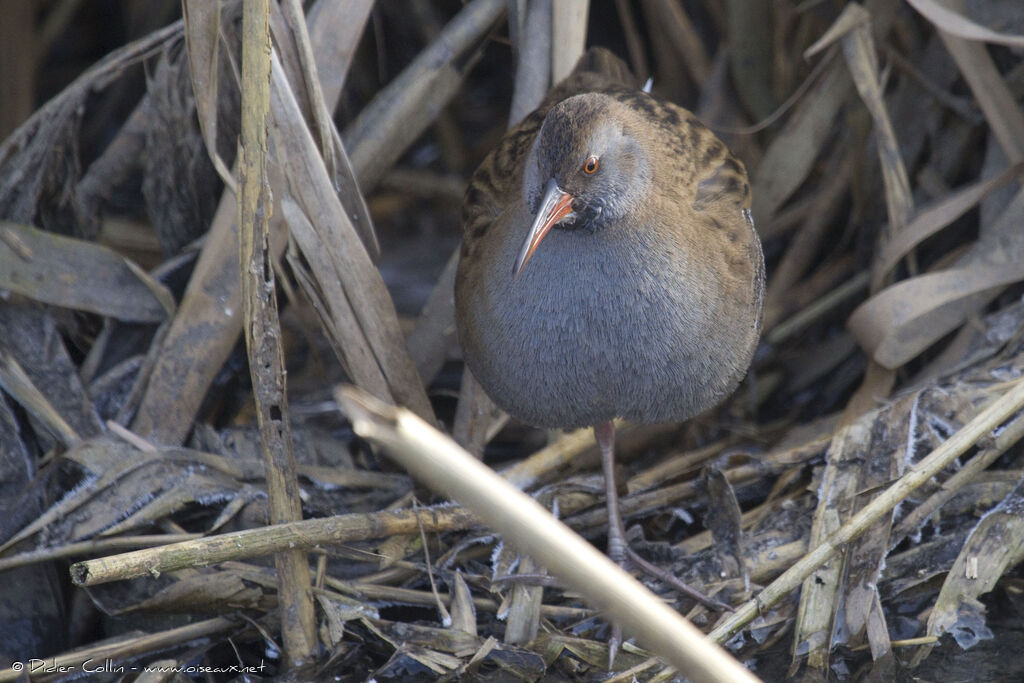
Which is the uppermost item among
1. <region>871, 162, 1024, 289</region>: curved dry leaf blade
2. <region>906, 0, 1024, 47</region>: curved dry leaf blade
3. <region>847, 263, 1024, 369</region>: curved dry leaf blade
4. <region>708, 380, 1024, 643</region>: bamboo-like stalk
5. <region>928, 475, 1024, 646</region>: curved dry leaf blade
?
<region>906, 0, 1024, 47</region>: curved dry leaf blade

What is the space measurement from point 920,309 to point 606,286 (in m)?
1.13

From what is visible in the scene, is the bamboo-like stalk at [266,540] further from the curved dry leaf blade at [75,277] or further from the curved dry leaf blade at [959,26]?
the curved dry leaf blade at [959,26]

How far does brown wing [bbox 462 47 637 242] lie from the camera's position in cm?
274

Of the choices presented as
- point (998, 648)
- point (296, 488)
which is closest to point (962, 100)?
point (998, 648)

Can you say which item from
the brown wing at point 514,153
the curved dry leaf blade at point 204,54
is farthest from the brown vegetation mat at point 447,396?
the brown wing at point 514,153

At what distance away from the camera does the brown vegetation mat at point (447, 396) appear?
247 centimetres

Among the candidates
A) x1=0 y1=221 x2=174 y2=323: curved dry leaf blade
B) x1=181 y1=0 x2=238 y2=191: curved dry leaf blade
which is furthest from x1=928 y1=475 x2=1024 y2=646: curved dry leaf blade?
x1=0 y1=221 x2=174 y2=323: curved dry leaf blade

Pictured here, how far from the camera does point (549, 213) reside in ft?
7.72

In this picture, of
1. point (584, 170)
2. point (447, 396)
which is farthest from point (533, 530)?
point (447, 396)

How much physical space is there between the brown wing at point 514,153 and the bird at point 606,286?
0.06 metres

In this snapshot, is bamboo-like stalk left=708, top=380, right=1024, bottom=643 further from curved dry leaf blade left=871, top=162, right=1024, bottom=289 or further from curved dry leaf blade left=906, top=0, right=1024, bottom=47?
curved dry leaf blade left=906, top=0, right=1024, bottom=47

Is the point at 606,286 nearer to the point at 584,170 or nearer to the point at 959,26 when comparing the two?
the point at 584,170

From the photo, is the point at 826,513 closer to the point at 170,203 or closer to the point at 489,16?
the point at 489,16

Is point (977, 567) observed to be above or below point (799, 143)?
below
